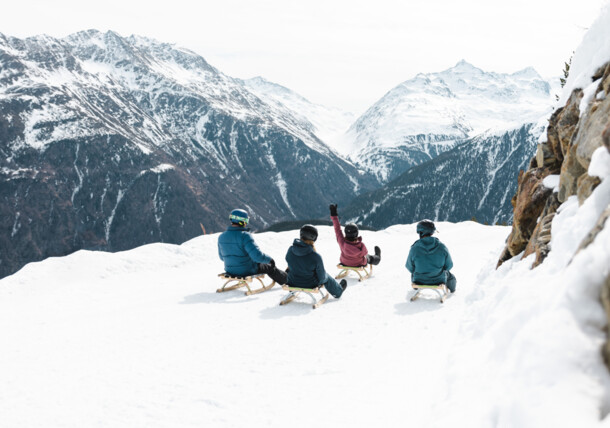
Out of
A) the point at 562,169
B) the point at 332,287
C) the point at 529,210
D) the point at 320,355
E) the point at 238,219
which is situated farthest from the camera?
the point at 238,219

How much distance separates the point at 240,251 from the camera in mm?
10883

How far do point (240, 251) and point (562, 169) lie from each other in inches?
290

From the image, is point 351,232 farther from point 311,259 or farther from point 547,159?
point 547,159

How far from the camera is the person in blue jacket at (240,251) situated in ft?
35.0

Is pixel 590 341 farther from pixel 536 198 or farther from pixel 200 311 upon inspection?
pixel 200 311

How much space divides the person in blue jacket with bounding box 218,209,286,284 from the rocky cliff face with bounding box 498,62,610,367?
5695mm

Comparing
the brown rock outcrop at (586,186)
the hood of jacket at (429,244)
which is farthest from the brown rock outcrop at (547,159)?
the brown rock outcrop at (586,186)

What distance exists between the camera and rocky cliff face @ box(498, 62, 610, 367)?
16.9 feet

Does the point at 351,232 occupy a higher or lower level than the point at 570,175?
lower

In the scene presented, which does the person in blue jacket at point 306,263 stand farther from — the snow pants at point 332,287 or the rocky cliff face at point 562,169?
the rocky cliff face at point 562,169

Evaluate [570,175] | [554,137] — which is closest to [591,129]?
[570,175]

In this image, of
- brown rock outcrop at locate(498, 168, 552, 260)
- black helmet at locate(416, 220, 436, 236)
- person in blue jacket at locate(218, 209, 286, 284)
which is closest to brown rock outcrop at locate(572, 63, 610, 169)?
brown rock outcrop at locate(498, 168, 552, 260)

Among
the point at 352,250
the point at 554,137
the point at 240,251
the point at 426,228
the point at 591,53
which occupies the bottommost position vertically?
the point at 352,250

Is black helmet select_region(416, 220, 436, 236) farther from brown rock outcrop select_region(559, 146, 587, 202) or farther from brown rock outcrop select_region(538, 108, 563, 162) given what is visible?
brown rock outcrop select_region(559, 146, 587, 202)
